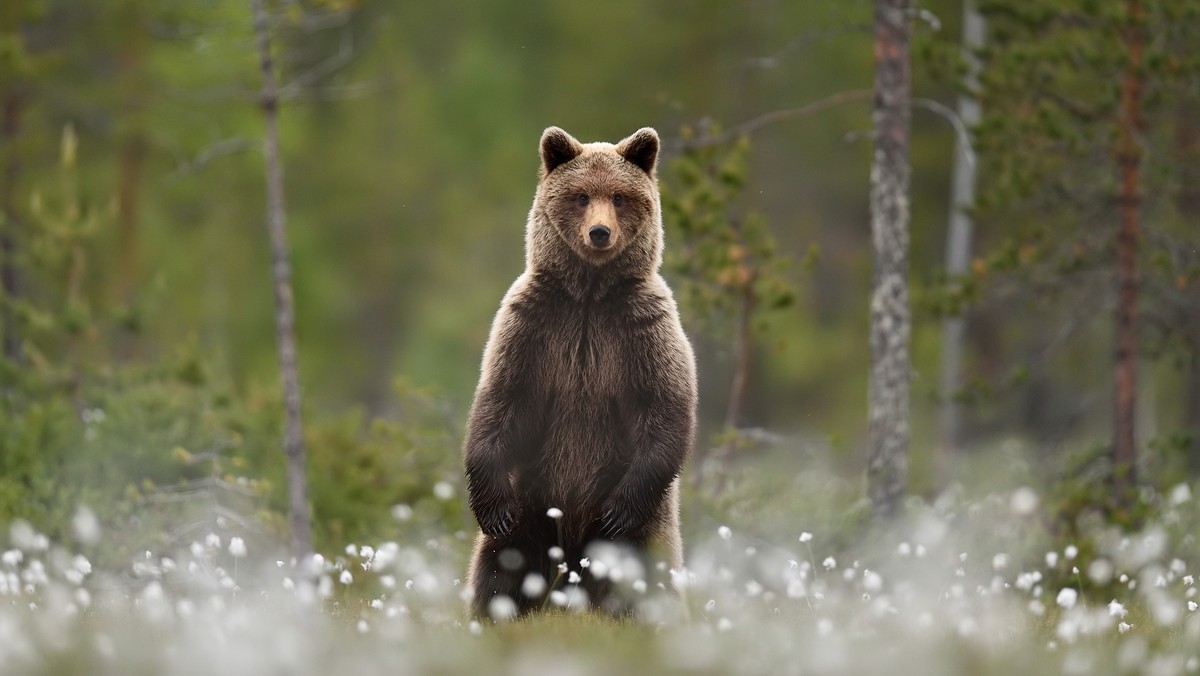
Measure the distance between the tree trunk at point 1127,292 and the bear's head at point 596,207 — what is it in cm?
706

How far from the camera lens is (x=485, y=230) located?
24469 mm

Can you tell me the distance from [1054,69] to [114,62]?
42.9 feet

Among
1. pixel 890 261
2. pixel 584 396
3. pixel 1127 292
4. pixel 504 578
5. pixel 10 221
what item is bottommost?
pixel 10 221

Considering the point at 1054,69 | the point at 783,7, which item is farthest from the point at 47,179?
the point at 1054,69

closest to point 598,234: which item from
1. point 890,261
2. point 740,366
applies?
point 890,261

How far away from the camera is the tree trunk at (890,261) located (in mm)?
10875

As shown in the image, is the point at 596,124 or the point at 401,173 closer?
the point at 596,124

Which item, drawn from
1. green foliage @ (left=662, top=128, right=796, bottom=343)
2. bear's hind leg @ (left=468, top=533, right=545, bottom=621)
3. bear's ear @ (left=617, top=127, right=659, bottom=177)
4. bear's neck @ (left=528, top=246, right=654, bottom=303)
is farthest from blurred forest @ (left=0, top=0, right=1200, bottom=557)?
bear's ear @ (left=617, top=127, right=659, bottom=177)

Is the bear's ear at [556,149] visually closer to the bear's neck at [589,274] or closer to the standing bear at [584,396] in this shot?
the standing bear at [584,396]

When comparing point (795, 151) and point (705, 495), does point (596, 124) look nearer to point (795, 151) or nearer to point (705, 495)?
point (795, 151)

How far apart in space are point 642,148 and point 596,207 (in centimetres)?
45

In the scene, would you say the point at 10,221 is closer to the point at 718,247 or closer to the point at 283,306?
the point at 283,306

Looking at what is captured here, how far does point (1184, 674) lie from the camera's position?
18.3ft

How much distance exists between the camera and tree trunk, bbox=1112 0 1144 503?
1246 centimetres
